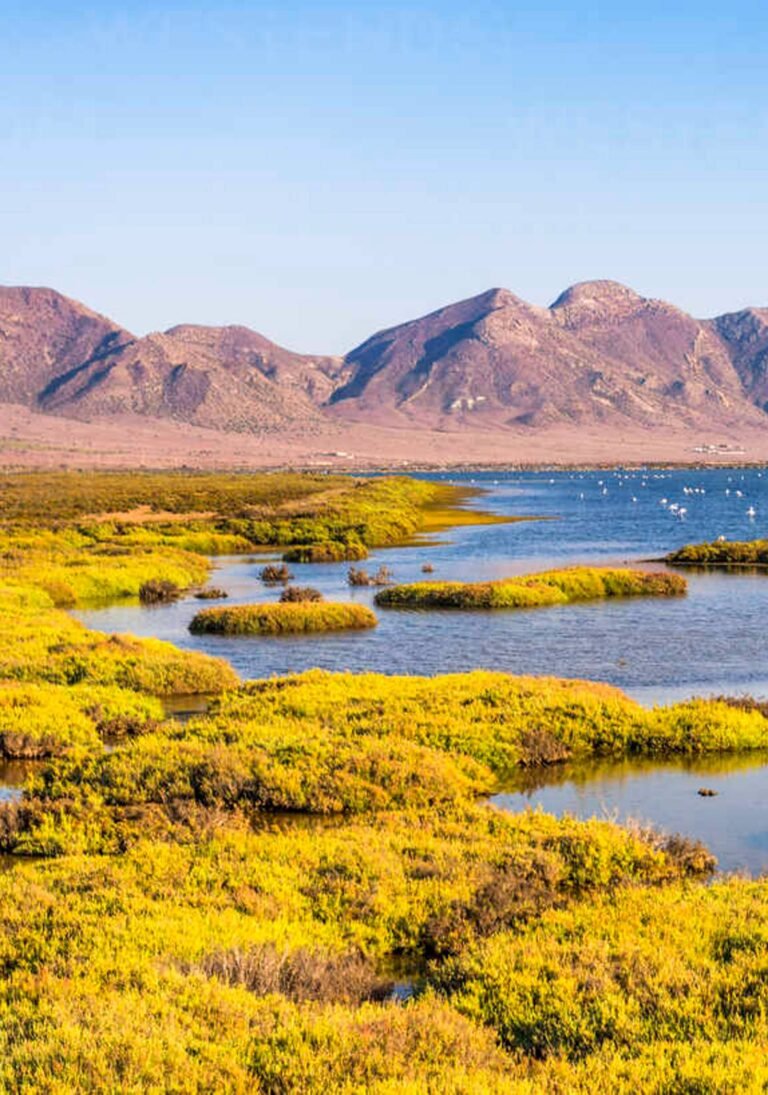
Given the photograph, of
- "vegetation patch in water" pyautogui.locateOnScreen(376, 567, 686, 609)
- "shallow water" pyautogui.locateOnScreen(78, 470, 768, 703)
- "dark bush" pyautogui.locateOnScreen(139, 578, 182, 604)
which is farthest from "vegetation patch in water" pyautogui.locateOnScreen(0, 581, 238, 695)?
"vegetation patch in water" pyautogui.locateOnScreen(376, 567, 686, 609)

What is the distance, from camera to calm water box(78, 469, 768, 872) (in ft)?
63.5

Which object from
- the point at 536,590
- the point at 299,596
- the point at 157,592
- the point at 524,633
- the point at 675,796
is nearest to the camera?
the point at 675,796

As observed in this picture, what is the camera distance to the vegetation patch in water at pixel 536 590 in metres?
43.7

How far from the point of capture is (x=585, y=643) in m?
35.6

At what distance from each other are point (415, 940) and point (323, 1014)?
9.48 ft

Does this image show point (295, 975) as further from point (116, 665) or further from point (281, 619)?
point (281, 619)

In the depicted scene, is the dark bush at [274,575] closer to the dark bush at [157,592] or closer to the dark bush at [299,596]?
the dark bush at [157,592]

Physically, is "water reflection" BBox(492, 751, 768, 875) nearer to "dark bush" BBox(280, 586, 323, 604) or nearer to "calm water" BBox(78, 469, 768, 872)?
"calm water" BBox(78, 469, 768, 872)

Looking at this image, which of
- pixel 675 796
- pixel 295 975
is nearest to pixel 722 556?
pixel 675 796

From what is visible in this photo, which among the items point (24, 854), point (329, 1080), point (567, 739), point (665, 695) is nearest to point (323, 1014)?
point (329, 1080)

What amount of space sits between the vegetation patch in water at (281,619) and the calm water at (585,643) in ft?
2.43

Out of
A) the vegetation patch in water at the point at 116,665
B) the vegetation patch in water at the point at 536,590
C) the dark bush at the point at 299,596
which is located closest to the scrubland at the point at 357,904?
the vegetation patch in water at the point at 116,665

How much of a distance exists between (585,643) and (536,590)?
9.30 m

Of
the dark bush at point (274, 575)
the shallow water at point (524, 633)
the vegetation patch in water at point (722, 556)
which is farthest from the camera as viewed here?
the vegetation patch in water at point (722, 556)
